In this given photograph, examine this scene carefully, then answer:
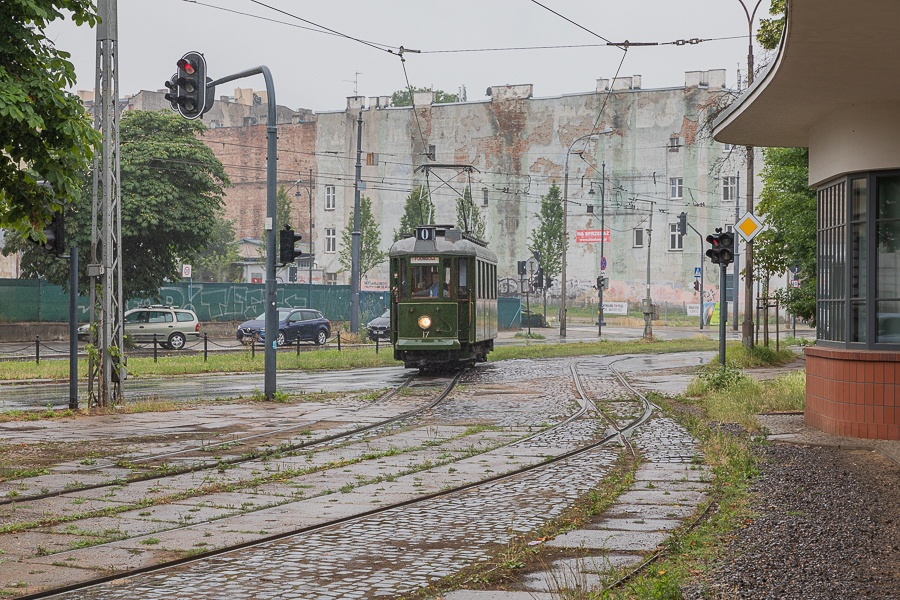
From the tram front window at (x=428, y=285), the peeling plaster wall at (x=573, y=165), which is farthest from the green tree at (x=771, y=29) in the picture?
the peeling plaster wall at (x=573, y=165)

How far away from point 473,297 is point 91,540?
62.2 feet

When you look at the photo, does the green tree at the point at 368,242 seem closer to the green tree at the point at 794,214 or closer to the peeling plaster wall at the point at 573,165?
the peeling plaster wall at the point at 573,165

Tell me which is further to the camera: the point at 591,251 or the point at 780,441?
the point at 591,251

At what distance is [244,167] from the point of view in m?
83.9

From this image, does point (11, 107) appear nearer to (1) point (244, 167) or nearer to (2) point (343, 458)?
(2) point (343, 458)

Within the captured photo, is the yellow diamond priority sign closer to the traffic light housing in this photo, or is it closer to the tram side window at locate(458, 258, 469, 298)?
the traffic light housing

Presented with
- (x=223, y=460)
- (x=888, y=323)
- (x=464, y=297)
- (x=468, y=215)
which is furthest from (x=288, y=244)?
(x=468, y=215)

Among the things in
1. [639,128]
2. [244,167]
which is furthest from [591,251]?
[244,167]

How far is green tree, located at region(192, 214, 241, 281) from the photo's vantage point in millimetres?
78619

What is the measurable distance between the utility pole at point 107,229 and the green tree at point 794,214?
14.6 m

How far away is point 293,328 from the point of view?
147 ft

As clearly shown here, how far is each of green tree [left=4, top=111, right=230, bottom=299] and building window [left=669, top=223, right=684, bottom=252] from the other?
32.4 m

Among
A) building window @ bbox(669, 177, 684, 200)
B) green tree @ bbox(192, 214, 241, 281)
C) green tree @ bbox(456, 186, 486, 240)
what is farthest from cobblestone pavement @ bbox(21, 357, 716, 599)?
green tree @ bbox(192, 214, 241, 281)

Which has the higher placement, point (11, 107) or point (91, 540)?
point (11, 107)
